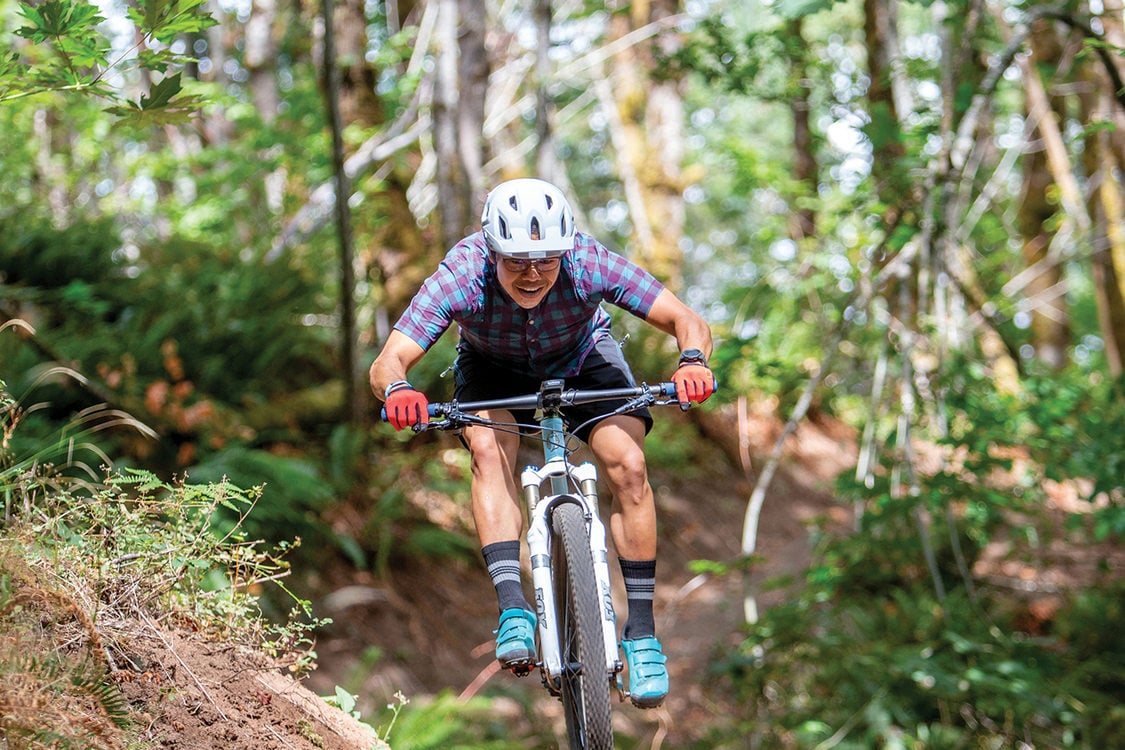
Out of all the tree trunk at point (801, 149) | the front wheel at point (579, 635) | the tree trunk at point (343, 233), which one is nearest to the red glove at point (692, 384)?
the front wheel at point (579, 635)

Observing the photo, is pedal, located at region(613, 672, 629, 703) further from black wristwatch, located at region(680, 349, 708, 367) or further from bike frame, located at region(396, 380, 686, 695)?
black wristwatch, located at region(680, 349, 708, 367)

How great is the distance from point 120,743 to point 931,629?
7988 millimetres

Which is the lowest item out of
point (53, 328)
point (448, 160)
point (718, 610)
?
point (718, 610)

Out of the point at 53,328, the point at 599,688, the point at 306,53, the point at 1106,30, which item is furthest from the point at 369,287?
the point at 306,53

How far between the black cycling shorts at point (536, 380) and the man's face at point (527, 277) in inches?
20.2

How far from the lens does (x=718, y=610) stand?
11914 mm

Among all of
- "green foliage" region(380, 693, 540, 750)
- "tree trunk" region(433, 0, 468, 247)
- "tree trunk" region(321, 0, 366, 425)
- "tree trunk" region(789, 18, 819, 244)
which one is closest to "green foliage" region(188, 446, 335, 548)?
"tree trunk" region(321, 0, 366, 425)

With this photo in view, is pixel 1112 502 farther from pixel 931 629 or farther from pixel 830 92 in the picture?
pixel 830 92

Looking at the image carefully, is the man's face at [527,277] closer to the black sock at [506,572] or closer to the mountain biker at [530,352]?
the mountain biker at [530,352]

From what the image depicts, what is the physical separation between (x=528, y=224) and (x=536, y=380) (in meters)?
0.85

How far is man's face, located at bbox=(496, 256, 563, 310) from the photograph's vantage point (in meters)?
3.73

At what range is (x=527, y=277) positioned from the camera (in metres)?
3.74

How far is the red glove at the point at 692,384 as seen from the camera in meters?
3.67

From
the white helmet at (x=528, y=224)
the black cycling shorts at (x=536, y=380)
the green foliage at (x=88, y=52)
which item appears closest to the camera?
the green foliage at (x=88, y=52)
